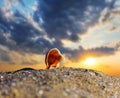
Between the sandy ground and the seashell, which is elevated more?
the seashell

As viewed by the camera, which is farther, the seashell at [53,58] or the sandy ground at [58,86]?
the seashell at [53,58]

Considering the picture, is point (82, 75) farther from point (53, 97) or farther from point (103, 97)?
point (53, 97)

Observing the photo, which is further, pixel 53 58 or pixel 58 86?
pixel 53 58

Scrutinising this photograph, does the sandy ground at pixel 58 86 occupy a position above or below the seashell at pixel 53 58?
below

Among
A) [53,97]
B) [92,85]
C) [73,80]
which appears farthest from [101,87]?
[53,97]

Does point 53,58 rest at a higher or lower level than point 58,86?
higher
